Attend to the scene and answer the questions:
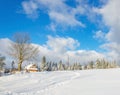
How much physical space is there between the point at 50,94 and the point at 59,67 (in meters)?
137

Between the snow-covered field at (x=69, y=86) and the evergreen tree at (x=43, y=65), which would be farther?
the evergreen tree at (x=43, y=65)

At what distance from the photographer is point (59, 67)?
158m

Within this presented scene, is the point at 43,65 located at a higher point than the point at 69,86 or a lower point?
higher

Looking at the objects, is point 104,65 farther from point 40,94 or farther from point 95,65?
point 40,94

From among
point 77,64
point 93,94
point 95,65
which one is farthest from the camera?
point 77,64

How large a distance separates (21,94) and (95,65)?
134m

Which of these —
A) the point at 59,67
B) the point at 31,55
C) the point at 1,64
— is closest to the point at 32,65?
the point at 1,64

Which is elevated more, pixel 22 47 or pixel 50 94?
pixel 22 47

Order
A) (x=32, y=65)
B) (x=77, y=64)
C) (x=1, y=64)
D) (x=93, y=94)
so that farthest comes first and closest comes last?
(x=77, y=64)
(x=32, y=65)
(x=1, y=64)
(x=93, y=94)

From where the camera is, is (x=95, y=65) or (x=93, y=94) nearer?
(x=93, y=94)

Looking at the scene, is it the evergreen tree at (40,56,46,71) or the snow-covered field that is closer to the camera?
the snow-covered field

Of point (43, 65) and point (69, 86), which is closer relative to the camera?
point (69, 86)

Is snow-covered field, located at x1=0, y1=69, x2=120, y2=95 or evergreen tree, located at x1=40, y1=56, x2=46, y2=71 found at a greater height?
evergreen tree, located at x1=40, y1=56, x2=46, y2=71

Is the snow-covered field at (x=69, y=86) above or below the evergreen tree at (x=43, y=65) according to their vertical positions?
below
